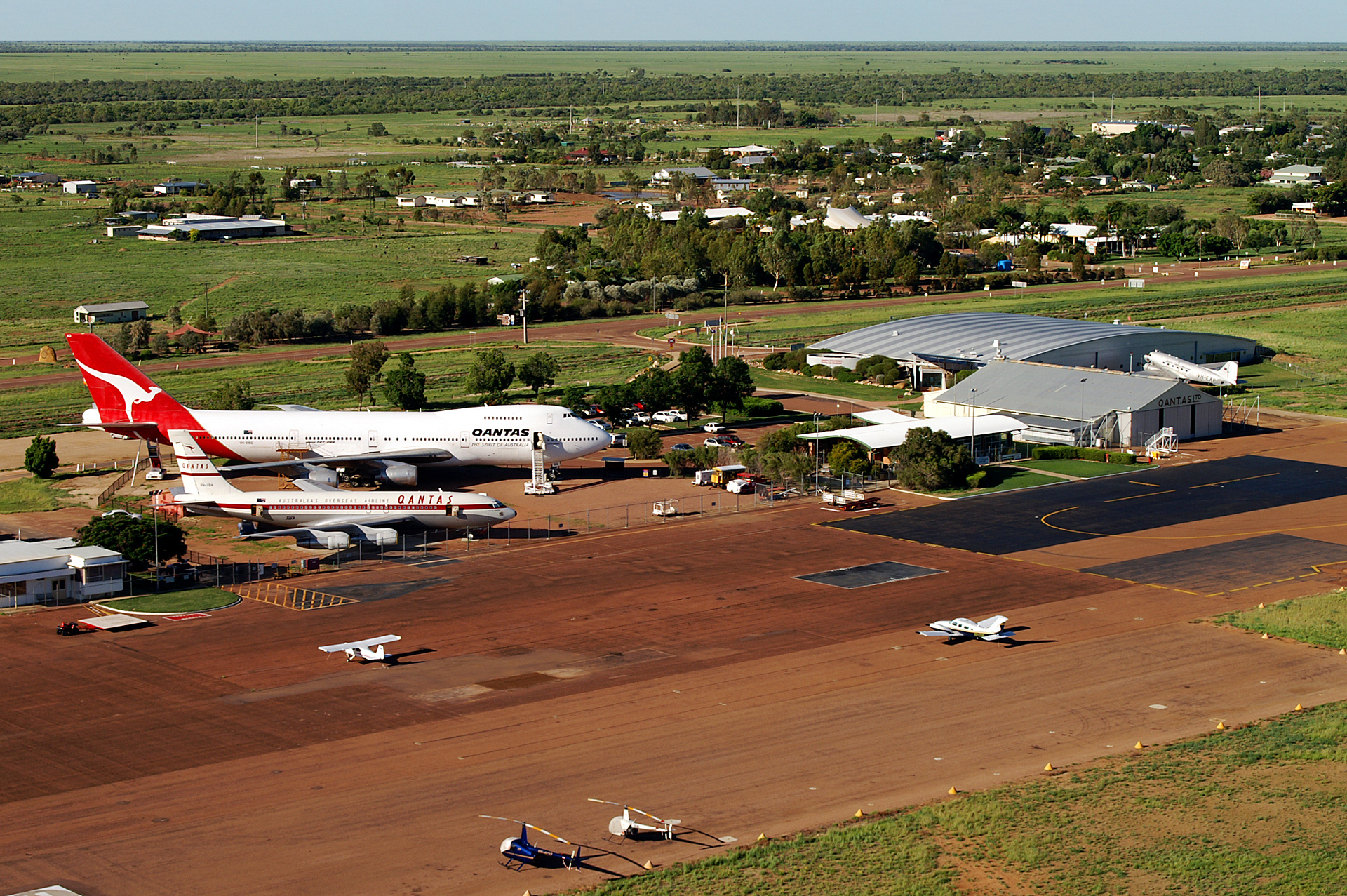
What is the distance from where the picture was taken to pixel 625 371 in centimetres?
13012

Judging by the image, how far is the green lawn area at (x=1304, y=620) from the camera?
61406mm

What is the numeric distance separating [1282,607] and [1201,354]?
69253mm

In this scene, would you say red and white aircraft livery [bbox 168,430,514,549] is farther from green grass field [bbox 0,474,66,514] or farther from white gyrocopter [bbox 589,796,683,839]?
white gyrocopter [bbox 589,796,683,839]

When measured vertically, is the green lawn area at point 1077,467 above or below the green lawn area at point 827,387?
below

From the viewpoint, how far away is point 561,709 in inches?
2124

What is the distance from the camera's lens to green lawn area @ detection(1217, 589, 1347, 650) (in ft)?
201

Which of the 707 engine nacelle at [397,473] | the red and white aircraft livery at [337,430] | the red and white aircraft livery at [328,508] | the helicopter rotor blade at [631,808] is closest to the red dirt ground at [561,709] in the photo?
the helicopter rotor blade at [631,808]

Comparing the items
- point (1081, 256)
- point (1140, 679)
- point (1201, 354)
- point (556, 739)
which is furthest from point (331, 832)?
point (1081, 256)

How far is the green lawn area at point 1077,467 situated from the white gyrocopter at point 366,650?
5110cm

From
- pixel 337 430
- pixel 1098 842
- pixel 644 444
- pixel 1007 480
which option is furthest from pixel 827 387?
pixel 1098 842

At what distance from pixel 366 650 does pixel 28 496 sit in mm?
39495

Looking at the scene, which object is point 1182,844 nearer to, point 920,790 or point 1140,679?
point 920,790

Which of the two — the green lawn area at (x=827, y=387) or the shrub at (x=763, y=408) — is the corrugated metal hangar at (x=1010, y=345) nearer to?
the green lawn area at (x=827, y=387)

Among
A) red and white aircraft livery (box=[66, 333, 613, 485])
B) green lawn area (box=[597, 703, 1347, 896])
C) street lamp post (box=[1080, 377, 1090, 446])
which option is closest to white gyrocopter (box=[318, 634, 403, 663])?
green lawn area (box=[597, 703, 1347, 896])
